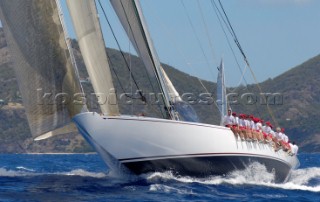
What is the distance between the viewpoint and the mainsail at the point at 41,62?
20.0m

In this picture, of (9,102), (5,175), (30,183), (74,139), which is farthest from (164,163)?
(9,102)

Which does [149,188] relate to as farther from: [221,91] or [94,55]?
[221,91]

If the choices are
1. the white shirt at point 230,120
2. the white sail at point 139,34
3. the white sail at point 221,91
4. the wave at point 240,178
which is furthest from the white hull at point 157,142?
the white sail at point 221,91

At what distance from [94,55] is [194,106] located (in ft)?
245

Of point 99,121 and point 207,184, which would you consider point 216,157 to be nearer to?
point 207,184

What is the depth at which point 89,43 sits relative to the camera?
66.8 feet

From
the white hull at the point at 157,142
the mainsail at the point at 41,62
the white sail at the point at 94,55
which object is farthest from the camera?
the white sail at the point at 94,55

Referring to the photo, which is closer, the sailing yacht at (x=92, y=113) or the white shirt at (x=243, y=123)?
the sailing yacht at (x=92, y=113)

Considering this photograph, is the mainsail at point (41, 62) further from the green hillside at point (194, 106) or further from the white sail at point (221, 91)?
the green hillside at point (194, 106)

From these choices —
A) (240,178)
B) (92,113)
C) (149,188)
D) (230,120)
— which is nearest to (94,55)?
(92,113)

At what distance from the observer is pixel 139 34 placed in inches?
827

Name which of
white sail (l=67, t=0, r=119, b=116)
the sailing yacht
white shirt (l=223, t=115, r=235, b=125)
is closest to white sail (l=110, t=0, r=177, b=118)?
the sailing yacht

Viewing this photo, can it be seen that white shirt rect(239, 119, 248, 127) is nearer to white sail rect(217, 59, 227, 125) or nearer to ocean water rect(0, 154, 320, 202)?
ocean water rect(0, 154, 320, 202)

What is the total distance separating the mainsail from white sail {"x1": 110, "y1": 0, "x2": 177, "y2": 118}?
5.94ft
